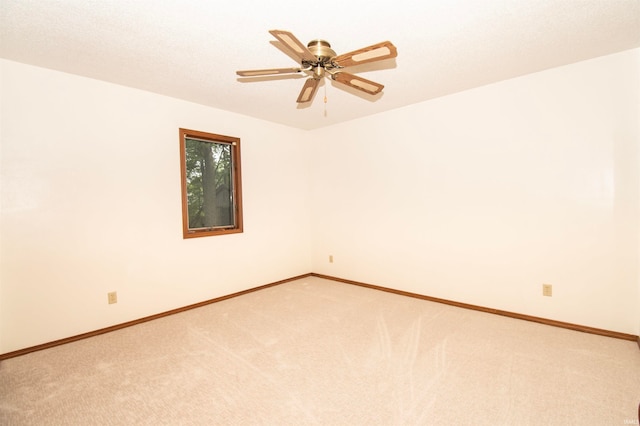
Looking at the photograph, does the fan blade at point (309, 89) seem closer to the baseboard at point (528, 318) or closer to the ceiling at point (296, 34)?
the ceiling at point (296, 34)

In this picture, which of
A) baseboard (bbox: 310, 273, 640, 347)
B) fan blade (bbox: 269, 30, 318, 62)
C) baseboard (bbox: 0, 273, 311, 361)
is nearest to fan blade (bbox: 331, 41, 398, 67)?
fan blade (bbox: 269, 30, 318, 62)

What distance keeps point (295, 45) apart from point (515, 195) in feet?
8.92

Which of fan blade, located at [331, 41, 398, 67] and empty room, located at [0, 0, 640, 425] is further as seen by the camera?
empty room, located at [0, 0, 640, 425]

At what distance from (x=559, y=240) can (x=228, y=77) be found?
359 cm

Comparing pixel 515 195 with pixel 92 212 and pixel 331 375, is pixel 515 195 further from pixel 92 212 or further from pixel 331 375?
pixel 92 212

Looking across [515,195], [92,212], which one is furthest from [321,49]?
[92,212]

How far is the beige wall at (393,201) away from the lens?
2.60m

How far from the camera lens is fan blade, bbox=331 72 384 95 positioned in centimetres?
213

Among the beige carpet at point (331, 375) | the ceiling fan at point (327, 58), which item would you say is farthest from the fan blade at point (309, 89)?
the beige carpet at point (331, 375)

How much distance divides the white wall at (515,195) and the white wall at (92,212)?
205cm

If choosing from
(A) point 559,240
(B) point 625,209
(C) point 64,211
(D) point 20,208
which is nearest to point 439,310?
(A) point 559,240

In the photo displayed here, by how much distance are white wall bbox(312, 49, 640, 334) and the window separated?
1751mm

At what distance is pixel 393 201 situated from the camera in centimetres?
411

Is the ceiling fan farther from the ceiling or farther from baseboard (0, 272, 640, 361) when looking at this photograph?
baseboard (0, 272, 640, 361)
